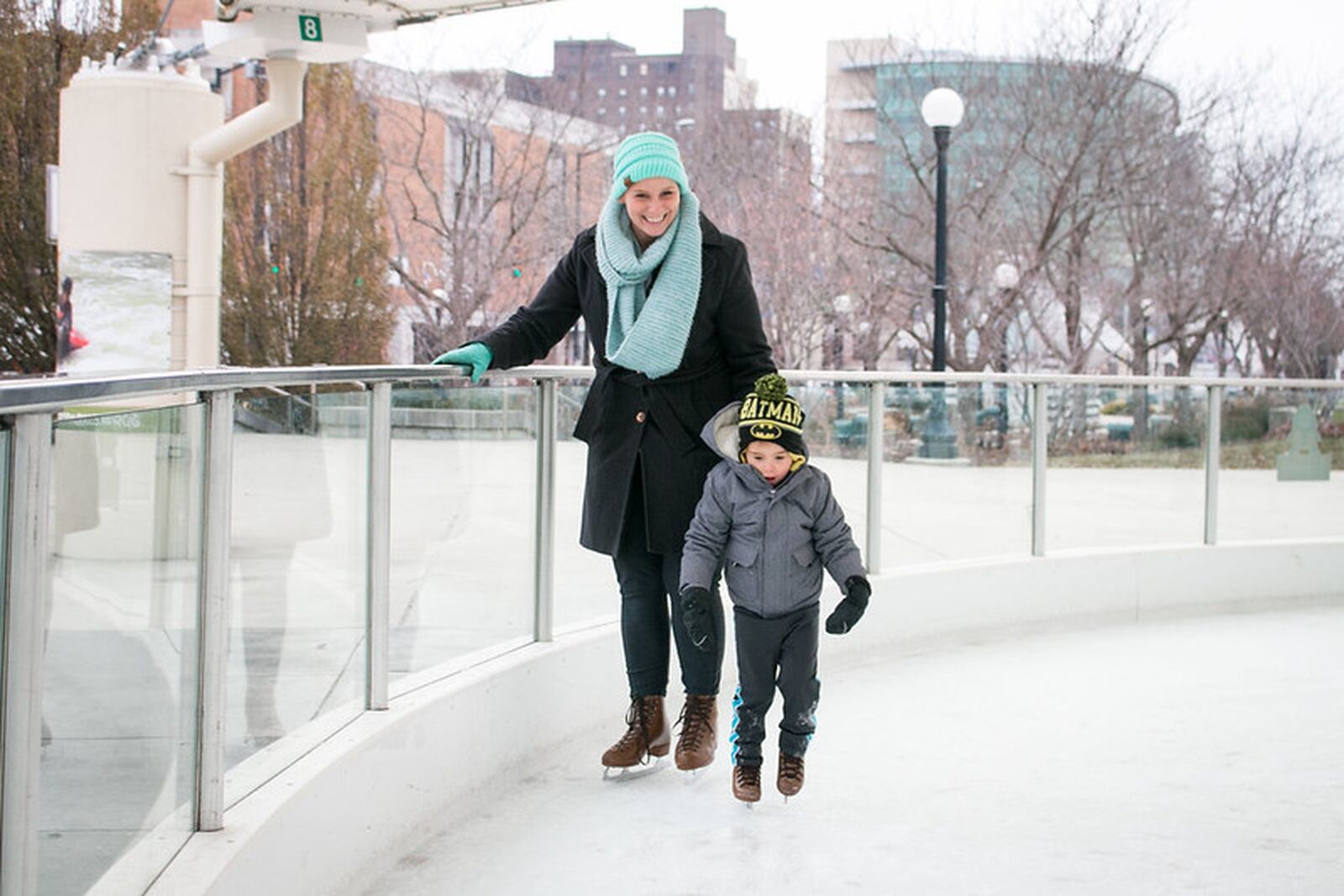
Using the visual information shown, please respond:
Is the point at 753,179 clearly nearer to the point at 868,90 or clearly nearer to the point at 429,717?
the point at 868,90

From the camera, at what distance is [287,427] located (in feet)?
10.8

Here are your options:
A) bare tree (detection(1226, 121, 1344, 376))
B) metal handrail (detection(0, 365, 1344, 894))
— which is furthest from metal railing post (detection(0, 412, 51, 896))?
bare tree (detection(1226, 121, 1344, 376))

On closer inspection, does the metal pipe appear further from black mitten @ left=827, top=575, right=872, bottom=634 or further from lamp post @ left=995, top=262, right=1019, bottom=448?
lamp post @ left=995, top=262, right=1019, bottom=448

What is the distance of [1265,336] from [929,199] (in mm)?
6625

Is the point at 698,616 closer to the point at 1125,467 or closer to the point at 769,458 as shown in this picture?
the point at 769,458

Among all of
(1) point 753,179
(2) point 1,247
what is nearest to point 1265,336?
(1) point 753,179

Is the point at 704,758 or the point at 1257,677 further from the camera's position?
the point at 1257,677

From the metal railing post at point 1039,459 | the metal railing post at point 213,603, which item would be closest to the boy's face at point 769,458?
the metal railing post at point 213,603

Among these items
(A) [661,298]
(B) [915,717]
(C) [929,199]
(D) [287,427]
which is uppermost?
(C) [929,199]

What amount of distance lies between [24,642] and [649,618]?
8.76ft

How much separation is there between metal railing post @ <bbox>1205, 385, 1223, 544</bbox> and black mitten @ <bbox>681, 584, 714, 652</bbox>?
548 centimetres

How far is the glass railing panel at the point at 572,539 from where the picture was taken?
5.00m

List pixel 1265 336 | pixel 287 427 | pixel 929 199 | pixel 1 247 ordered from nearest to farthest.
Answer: pixel 287 427, pixel 1 247, pixel 929 199, pixel 1265 336

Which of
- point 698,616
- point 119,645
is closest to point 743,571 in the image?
point 698,616
